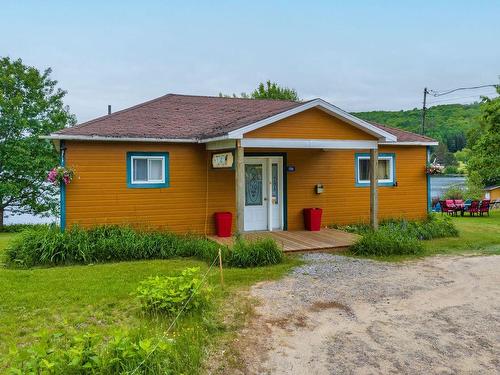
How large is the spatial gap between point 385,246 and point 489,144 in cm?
1586

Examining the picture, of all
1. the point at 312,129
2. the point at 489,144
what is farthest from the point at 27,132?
the point at 489,144

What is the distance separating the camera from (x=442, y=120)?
46.7 metres

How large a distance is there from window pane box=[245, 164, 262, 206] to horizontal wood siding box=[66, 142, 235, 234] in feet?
1.62

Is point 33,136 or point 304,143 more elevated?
point 33,136

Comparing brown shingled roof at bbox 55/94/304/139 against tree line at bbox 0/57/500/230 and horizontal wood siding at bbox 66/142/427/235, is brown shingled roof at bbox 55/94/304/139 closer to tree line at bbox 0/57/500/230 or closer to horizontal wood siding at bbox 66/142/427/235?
horizontal wood siding at bbox 66/142/427/235

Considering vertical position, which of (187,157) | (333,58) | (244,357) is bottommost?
(244,357)

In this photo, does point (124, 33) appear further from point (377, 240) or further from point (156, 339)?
point (156, 339)

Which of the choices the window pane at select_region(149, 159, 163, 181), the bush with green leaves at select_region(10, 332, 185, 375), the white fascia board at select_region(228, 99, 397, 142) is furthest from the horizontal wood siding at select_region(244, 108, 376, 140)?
the bush with green leaves at select_region(10, 332, 185, 375)

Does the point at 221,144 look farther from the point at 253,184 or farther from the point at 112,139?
the point at 112,139

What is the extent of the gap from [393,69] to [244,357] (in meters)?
33.6

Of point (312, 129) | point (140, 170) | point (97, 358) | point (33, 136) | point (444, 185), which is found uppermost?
point (33, 136)

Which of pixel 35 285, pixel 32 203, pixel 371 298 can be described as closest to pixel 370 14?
pixel 371 298

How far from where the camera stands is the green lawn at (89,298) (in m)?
5.41

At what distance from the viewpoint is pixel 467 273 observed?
8.52 meters
